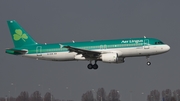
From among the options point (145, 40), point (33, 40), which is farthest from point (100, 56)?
point (33, 40)

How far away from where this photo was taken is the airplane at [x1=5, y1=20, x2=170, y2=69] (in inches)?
3187

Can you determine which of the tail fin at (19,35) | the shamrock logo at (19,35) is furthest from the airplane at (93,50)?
the shamrock logo at (19,35)

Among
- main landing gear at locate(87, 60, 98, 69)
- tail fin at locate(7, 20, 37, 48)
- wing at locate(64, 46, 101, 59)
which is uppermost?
tail fin at locate(7, 20, 37, 48)

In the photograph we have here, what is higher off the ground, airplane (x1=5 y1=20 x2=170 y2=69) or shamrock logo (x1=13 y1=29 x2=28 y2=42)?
shamrock logo (x1=13 y1=29 x2=28 y2=42)

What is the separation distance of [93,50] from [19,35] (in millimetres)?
15191

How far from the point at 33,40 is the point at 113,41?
14871 millimetres

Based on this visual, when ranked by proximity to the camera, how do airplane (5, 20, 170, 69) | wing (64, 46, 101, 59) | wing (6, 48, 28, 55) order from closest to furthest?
airplane (5, 20, 170, 69) < wing (64, 46, 101, 59) < wing (6, 48, 28, 55)

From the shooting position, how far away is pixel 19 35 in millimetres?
92250

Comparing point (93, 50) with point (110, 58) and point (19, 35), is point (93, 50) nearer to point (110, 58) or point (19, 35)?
point (110, 58)

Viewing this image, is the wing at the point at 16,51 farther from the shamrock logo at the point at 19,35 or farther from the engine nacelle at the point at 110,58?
the engine nacelle at the point at 110,58

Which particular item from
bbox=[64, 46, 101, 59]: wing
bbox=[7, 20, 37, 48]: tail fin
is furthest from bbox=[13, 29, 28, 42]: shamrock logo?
bbox=[64, 46, 101, 59]: wing

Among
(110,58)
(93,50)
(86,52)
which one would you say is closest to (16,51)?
Answer: (86,52)

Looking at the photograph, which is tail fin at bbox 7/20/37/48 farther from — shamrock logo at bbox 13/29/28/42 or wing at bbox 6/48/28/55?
wing at bbox 6/48/28/55

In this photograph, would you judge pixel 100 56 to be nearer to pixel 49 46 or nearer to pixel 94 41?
pixel 94 41
